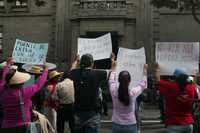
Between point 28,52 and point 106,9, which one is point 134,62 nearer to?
point 28,52

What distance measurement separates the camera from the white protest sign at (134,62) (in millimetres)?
9500

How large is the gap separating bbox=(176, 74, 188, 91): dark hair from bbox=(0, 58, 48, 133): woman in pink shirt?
6.24 ft

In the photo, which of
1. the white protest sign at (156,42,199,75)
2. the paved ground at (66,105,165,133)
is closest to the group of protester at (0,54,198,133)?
the white protest sign at (156,42,199,75)

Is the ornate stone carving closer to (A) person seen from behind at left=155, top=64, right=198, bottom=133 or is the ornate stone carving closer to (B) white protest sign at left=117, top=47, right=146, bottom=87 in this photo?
(B) white protest sign at left=117, top=47, right=146, bottom=87

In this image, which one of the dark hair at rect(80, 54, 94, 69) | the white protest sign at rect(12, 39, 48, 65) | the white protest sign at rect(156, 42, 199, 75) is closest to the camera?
the dark hair at rect(80, 54, 94, 69)

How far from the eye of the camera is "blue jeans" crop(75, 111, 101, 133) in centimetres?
864

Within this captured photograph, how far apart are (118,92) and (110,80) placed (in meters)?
0.36

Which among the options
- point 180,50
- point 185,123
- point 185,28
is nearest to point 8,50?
point 185,28

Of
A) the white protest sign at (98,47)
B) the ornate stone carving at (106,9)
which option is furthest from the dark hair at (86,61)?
the ornate stone carving at (106,9)

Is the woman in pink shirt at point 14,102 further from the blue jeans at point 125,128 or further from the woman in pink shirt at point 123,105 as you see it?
the blue jeans at point 125,128

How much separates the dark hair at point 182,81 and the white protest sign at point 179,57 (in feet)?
5.15

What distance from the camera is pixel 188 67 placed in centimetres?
990

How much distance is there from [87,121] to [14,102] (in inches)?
59.2

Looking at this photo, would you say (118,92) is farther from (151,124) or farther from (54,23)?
(54,23)
